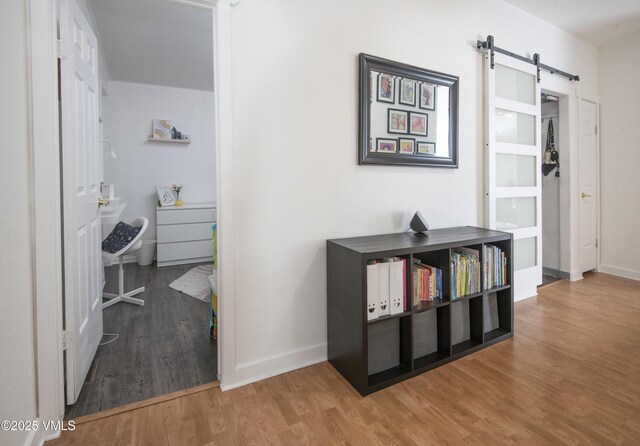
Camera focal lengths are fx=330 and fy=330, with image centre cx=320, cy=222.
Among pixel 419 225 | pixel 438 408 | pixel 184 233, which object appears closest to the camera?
pixel 438 408

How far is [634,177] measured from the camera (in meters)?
3.71

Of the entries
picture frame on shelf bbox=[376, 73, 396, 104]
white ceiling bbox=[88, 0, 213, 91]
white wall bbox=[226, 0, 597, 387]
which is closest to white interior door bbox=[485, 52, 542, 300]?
white wall bbox=[226, 0, 597, 387]

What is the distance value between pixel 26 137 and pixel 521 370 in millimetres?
2799

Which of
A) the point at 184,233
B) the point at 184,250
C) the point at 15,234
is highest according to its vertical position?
the point at 15,234

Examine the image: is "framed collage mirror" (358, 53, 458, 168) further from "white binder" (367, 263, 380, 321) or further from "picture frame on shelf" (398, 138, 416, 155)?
"white binder" (367, 263, 380, 321)

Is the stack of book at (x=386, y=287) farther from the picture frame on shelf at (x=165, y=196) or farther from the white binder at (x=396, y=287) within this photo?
the picture frame on shelf at (x=165, y=196)

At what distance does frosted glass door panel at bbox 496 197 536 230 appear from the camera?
10.0 feet

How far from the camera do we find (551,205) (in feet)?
13.1

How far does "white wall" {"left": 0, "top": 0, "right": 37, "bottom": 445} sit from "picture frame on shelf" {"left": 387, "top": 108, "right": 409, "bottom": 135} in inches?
76.7

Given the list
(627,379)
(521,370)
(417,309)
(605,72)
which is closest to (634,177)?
(605,72)

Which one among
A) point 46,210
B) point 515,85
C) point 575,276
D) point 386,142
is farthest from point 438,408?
point 575,276

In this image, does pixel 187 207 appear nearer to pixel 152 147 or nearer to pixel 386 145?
pixel 152 147

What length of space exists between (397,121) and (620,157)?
130 inches

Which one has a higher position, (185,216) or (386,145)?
(386,145)
